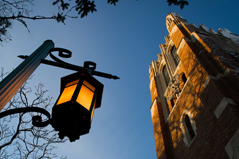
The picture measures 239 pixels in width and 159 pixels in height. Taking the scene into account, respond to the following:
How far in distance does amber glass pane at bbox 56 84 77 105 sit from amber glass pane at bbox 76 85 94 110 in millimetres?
123

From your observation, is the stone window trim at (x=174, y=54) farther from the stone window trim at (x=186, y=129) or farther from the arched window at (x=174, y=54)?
the stone window trim at (x=186, y=129)

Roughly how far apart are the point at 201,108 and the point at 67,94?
6.46 meters

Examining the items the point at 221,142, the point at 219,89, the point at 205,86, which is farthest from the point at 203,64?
the point at 221,142

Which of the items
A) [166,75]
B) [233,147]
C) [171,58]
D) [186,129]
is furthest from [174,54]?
[233,147]

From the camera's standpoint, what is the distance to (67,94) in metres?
2.49

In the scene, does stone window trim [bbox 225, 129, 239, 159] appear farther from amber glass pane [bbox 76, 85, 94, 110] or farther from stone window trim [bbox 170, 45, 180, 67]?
stone window trim [bbox 170, 45, 180, 67]

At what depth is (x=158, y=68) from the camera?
17047 mm

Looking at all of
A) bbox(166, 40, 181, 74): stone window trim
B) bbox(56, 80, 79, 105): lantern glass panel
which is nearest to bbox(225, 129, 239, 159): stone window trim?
bbox(56, 80, 79, 105): lantern glass panel

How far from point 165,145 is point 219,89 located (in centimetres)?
454

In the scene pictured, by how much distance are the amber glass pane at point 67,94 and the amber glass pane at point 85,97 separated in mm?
123

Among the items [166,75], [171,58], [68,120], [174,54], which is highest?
[174,54]

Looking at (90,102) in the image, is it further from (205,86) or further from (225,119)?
(205,86)

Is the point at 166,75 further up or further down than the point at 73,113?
further up

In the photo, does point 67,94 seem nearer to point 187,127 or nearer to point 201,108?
point 201,108
